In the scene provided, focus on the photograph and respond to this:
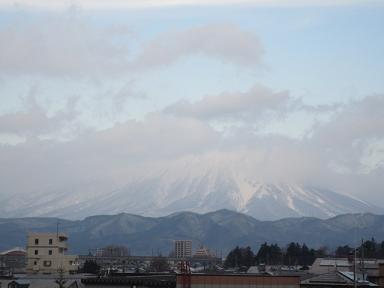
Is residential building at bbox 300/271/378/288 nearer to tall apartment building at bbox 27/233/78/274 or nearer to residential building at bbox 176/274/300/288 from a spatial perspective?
residential building at bbox 176/274/300/288

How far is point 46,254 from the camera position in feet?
358

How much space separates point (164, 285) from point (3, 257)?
120182 millimetres

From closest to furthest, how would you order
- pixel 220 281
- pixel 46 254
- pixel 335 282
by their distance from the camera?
1. pixel 220 281
2. pixel 335 282
3. pixel 46 254

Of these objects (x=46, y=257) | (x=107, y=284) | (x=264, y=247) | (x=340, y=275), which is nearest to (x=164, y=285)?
(x=107, y=284)

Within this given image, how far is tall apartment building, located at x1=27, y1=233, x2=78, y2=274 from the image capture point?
354 ft

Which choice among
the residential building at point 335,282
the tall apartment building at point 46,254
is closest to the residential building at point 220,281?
the residential building at point 335,282

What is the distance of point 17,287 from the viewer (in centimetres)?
7506

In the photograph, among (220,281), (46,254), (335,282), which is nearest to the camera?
(220,281)

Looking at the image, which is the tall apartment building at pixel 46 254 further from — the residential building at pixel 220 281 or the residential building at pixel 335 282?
the residential building at pixel 220 281

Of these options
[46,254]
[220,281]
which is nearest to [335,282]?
[220,281]

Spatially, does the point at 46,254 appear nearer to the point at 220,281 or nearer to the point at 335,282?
the point at 335,282

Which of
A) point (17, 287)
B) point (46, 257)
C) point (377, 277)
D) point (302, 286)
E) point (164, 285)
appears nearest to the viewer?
point (164, 285)

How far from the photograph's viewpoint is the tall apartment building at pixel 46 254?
354 feet

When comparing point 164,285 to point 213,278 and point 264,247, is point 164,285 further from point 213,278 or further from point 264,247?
point 264,247
